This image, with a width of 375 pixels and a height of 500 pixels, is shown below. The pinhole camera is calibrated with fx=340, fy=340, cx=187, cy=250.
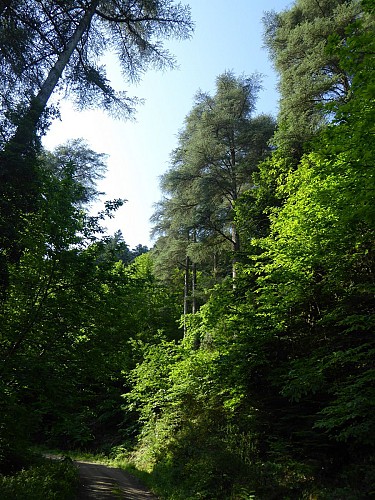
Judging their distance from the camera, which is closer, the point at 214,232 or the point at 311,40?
the point at 311,40

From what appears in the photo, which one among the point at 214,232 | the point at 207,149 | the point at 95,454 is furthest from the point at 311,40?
the point at 95,454

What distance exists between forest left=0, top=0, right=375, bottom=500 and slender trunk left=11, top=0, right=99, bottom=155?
0.05m

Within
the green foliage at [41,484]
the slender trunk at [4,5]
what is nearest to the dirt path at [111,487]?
the green foliage at [41,484]

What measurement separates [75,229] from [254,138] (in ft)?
42.5

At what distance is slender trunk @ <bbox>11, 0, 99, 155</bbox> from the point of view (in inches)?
290

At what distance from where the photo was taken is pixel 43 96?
8906mm

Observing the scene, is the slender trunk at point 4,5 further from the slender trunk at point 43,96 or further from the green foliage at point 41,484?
the green foliage at point 41,484

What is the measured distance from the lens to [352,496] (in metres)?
6.29

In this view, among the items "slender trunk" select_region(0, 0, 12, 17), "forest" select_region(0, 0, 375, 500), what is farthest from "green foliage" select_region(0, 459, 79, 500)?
"slender trunk" select_region(0, 0, 12, 17)

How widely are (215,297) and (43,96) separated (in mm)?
7600

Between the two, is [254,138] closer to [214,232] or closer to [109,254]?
[214,232]

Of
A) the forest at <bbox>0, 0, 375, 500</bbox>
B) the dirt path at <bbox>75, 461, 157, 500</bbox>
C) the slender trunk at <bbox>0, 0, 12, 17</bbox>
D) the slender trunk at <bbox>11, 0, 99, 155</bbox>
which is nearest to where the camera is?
the forest at <bbox>0, 0, 375, 500</bbox>

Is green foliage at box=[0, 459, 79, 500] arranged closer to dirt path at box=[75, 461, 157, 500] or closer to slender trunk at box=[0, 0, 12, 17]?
dirt path at box=[75, 461, 157, 500]

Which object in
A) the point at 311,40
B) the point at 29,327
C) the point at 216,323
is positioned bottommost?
the point at 29,327
